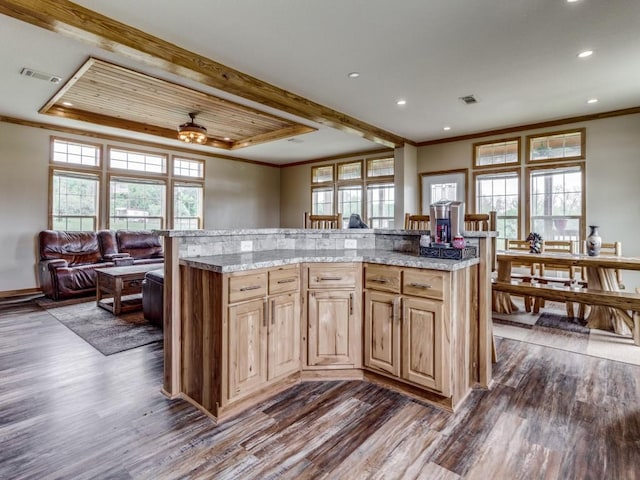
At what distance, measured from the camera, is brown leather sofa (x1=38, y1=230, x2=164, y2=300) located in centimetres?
512

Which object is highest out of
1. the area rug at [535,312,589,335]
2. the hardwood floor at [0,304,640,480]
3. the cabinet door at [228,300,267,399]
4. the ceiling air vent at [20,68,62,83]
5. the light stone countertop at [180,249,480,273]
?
the ceiling air vent at [20,68,62,83]

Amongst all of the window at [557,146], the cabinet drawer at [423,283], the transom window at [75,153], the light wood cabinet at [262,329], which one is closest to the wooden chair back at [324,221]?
the light wood cabinet at [262,329]

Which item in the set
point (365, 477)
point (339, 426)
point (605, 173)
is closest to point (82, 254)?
point (339, 426)

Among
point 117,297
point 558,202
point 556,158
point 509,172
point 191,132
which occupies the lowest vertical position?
point 117,297

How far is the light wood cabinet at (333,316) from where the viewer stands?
8.36ft

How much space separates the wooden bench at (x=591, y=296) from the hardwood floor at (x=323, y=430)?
699mm

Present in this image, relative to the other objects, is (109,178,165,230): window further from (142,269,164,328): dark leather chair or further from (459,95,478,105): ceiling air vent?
(459,95,478,105): ceiling air vent

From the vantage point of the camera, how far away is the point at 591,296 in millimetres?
3418

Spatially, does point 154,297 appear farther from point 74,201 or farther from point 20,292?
point 74,201

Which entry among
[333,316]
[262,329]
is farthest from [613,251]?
[262,329]

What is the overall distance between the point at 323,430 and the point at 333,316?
31.5 inches

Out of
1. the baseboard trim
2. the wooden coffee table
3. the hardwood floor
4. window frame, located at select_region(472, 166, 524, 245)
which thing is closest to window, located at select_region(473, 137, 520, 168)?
window frame, located at select_region(472, 166, 524, 245)

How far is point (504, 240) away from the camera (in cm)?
587

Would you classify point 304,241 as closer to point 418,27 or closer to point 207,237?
point 207,237
